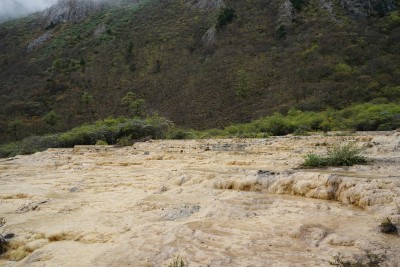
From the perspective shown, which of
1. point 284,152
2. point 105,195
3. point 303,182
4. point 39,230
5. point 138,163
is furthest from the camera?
point 138,163

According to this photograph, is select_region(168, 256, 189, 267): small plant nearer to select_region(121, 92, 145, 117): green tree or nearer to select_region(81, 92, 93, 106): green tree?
select_region(121, 92, 145, 117): green tree

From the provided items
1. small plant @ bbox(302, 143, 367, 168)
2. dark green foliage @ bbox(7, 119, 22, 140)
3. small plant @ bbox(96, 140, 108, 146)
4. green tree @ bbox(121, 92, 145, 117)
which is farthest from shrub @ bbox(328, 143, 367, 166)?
dark green foliage @ bbox(7, 119, 22, 140)

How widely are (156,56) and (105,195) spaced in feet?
128

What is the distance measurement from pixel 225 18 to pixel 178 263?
44.9 meters

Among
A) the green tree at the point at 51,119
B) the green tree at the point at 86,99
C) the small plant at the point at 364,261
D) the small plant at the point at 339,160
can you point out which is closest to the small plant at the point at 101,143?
the small plant at the point at 339,160

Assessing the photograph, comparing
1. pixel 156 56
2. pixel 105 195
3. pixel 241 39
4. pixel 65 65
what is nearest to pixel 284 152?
pixel 105 195

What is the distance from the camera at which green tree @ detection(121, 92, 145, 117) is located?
120 feet

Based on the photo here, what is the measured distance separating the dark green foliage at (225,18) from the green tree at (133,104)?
1465 cm

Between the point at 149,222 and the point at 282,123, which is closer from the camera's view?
the point at 149,222

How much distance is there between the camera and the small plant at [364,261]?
3.92 metres

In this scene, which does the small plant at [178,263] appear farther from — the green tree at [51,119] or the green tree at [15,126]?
the green tree at [15,126]

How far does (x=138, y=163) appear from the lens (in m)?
13.8

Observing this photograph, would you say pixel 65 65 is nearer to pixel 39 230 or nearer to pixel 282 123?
pixel 282 123

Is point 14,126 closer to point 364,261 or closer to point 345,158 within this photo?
point 345,158
